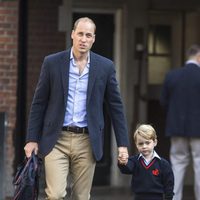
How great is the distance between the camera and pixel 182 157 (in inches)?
351

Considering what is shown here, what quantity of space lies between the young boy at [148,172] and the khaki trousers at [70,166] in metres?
0.30

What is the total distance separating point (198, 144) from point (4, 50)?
102 inches

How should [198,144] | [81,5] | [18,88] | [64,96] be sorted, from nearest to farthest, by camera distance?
[64,96] < [198,144] < [18,88] < [81,5]

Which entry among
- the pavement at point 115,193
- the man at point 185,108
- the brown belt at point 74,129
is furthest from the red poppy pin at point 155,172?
the pavement at point 115,193

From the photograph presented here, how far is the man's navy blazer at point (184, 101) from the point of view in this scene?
8.66m

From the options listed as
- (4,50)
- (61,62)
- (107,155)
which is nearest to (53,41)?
(4,50)

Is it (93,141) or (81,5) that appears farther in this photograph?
(81,5)

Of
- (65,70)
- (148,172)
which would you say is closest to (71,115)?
(65,70)

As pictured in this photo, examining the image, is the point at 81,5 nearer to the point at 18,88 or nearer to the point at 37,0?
the point at 37,0

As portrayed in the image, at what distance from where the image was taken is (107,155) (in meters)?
10.5

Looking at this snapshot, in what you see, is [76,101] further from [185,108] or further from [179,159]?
[179,159]

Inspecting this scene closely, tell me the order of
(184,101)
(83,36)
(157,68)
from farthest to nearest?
(157,68)
(184,101)
(83,36)

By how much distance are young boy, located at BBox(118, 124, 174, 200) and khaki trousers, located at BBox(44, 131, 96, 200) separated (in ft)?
0.99

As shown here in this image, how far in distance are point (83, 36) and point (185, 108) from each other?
2887 millimetres
